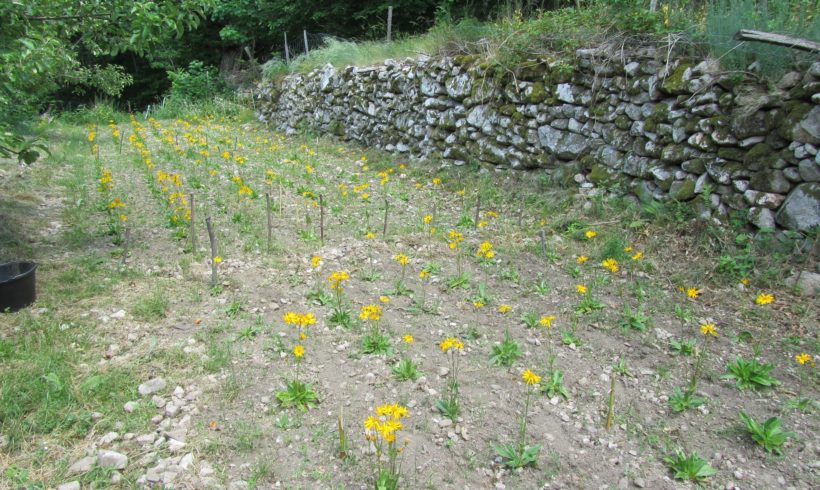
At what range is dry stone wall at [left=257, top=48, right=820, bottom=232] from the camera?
191 inches

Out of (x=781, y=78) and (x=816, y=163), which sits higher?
(x=781, y=78)

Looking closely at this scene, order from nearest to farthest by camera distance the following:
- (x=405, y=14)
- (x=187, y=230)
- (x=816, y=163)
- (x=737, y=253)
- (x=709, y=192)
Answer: (x=816, y=163) → (x=737, y=253) → (x=709, y=192) → (x=187, y=230) → (x=405, y=14)

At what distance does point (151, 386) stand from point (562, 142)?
569 centimetres

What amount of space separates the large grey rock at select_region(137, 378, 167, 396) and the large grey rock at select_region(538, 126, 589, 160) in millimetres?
5531

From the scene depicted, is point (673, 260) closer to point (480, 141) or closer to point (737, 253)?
point (737, 253)

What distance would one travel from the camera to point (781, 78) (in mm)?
4953

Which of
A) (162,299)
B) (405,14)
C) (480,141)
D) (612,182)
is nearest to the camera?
(162,299)

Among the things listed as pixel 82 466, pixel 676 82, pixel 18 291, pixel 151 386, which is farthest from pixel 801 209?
pixel 18 291

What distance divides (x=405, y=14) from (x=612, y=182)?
919 centimetres

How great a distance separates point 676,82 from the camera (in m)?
5.63

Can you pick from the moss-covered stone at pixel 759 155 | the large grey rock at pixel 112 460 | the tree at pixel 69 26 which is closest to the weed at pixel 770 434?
the moss-covered stone at pixel 759 155

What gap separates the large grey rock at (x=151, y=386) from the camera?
10.8ft

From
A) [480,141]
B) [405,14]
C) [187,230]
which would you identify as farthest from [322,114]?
[187,230]

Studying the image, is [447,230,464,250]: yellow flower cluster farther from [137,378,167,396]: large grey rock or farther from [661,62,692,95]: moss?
[661,62,692,95]: moss
